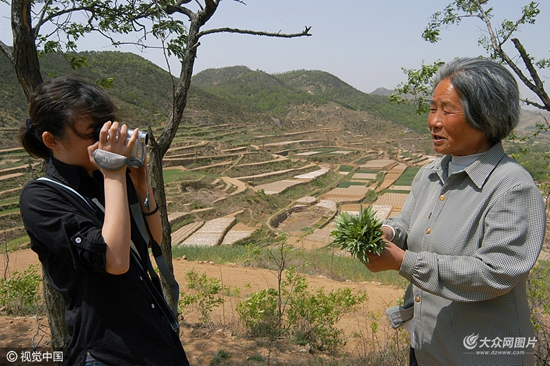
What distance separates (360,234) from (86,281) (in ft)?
3.19

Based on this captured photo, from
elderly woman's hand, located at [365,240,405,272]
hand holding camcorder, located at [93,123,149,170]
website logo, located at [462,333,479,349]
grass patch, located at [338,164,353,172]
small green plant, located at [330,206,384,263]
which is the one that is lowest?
grass patch, located at [338,164,353,172]

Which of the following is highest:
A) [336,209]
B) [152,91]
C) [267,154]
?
[152,91]

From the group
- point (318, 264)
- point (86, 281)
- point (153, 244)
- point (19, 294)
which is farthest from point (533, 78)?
point (318, 264)

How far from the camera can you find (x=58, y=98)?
1377 millimetres

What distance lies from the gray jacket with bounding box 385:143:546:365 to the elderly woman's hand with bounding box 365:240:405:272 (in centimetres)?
3

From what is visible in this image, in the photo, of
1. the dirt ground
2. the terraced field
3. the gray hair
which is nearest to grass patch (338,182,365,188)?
the terraced field

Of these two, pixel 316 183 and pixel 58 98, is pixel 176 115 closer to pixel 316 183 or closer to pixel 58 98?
pixel 58 98

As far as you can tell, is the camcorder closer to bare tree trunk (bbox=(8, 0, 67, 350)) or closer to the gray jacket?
the gray jacket

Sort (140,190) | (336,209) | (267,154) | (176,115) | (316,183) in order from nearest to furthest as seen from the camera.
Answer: (140,190)
(176,115)
(336,209)
(316,183)
(267,154)

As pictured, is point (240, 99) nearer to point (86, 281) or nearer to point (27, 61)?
point (27, 61)

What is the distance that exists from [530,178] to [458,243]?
0.32m

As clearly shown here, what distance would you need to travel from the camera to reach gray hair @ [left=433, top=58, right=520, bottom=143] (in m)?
1.40

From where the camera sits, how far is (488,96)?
140 centimetres

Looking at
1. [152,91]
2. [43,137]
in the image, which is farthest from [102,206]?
[152,91]
